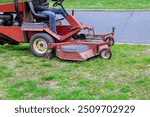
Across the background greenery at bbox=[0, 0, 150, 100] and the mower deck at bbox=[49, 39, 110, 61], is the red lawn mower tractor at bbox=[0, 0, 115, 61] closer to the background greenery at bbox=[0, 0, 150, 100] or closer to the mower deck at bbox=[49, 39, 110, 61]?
the mower deck at bbox=[49, 39, 110, 61]

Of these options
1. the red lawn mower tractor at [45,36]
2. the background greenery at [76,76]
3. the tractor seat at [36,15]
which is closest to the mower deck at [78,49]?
the red lawn mower tractor at [45,36]

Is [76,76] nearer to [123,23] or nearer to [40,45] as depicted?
[40,45]

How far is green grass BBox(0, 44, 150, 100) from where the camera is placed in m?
6.13

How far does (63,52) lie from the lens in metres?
8.02

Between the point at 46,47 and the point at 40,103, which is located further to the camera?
the point at 46,47

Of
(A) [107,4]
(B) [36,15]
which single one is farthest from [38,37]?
(A) [107,4]

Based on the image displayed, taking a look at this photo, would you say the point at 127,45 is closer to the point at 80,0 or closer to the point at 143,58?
the point at 143,58

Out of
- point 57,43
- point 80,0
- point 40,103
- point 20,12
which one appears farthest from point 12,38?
point 80,0

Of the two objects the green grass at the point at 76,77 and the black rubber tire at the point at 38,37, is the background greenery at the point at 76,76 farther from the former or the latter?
the black rubber tire at the point at 38,37

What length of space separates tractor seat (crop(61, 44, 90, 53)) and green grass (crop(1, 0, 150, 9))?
1094cm

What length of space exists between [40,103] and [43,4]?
3856mm

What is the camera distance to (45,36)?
8.36 metres

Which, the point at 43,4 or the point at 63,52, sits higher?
the point at 43,4

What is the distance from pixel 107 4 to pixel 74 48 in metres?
12.8
